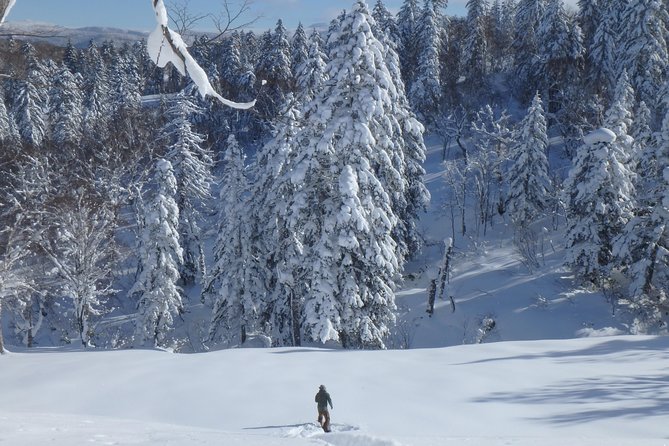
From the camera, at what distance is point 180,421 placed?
10.7 m

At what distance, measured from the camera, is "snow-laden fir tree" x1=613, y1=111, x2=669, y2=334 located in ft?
82.4

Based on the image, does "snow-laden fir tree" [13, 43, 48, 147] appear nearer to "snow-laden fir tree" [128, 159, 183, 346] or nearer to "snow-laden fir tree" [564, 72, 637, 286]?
"snow-laden fir tree" [128, 159, 183, 346]

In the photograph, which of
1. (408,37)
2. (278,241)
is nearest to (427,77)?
(408,37)

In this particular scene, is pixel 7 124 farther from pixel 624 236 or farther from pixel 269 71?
pixel 624 236

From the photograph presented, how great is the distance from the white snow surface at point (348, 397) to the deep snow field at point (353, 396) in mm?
33

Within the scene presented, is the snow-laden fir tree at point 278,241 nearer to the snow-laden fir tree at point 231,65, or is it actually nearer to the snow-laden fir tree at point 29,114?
the snow-laden fir tree at point 29,114

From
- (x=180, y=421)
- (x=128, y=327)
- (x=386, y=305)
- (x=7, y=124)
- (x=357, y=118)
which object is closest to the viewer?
(x=180, y=421)

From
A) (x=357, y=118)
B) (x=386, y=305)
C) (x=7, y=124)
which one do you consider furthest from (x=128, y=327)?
(x=7, y=124)

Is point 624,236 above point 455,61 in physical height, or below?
below

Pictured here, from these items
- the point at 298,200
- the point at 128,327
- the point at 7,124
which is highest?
the point at 7,124

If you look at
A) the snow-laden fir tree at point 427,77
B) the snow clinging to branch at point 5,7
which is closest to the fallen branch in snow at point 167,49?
the snow clinging to branch at point 5,7

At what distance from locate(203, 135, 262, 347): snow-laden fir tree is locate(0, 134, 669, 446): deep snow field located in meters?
10.7

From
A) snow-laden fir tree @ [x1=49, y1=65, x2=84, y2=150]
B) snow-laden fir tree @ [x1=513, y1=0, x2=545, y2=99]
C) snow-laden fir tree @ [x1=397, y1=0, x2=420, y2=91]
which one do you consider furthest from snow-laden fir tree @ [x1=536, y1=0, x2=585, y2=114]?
snow-laden fir tree @ [x1=49, y1=65, x2=84, y2=150]

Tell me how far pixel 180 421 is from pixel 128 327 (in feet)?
91.0
